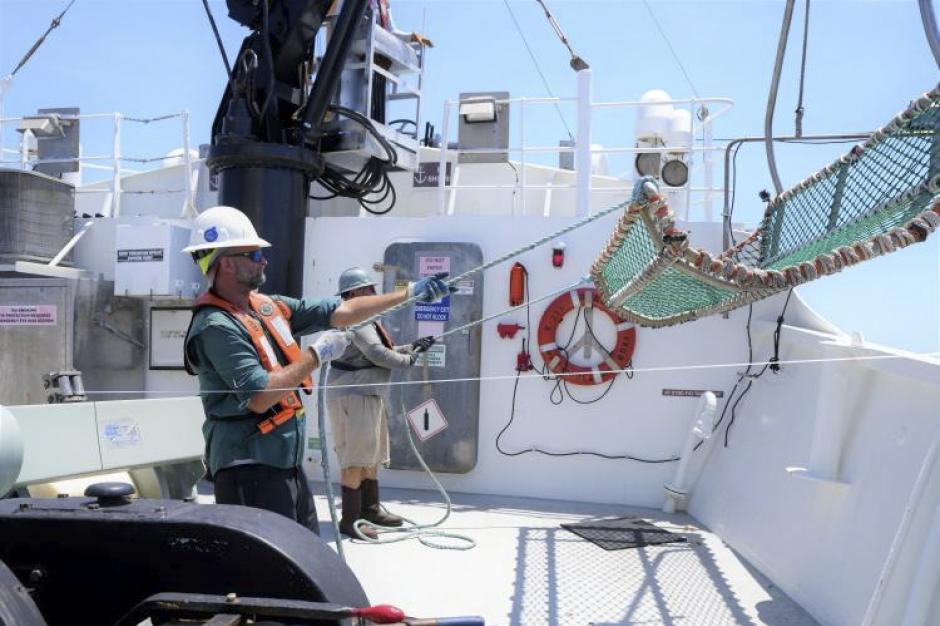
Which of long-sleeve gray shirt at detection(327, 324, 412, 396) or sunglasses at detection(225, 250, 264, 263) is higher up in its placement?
sunglasses at detection(225, 250, 264, 263)

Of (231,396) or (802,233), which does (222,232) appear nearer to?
(231,396)

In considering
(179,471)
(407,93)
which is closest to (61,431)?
(179,471)

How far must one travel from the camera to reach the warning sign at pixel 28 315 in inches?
253

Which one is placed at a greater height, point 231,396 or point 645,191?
point 645,191

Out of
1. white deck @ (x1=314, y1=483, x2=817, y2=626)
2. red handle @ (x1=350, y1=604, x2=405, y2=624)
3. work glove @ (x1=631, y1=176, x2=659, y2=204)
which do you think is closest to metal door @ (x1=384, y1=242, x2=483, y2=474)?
white deck @ (x1=314, y1=483, x2=817, y2=626)

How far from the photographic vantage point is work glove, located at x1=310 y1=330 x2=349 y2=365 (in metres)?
2.81

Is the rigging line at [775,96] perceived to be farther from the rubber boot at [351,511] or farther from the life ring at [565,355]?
the rubber boot at [351,511]

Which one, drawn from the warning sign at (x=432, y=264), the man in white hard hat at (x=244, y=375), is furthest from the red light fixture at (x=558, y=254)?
the man in white hard hat at (x=244, y=375)

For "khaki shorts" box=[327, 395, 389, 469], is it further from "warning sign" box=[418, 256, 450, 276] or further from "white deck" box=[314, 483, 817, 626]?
"warning sign" box=[418, 256, 450, 276]

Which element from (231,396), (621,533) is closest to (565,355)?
(621,533)

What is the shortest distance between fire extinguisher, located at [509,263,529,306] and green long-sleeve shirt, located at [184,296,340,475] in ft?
10.9

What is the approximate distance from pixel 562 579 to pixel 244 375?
227 cm

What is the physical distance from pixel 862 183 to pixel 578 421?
3.32 metres

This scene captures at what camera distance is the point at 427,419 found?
6.04 metres
